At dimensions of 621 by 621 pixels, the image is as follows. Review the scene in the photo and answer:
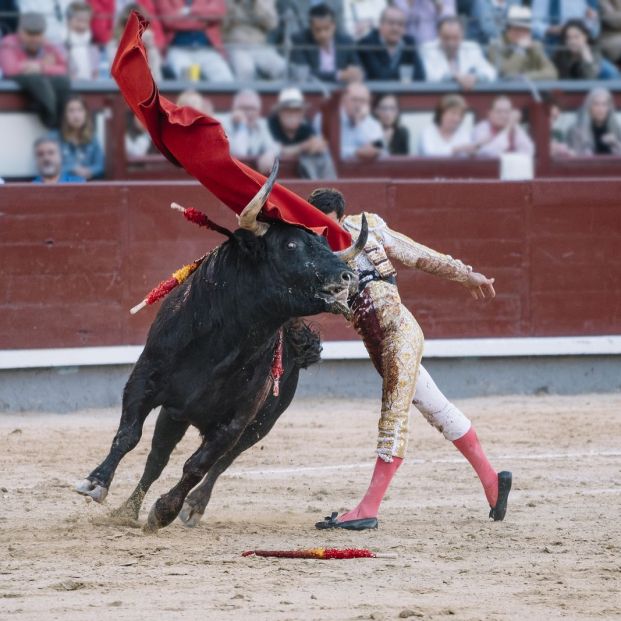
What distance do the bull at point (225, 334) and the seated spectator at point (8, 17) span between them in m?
5.36

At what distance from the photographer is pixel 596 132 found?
466 inches

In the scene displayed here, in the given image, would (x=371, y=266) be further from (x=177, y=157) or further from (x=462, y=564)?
(x=462, y=564)

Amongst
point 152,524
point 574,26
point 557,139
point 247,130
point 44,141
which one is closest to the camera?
point 152,524

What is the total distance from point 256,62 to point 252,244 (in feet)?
20.3

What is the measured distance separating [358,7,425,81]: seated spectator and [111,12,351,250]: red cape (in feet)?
20.7

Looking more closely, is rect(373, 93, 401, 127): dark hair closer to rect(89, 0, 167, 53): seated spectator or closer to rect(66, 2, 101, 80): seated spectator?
rect(89, 0, 167, 53): seated spectator

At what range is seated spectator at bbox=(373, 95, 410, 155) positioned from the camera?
10.8 m

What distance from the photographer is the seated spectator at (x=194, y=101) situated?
32.3 feet

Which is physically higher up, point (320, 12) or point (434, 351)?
point (320, 12)

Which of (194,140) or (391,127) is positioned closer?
(194,140)

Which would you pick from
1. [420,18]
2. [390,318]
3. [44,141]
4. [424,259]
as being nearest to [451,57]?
[420,18]

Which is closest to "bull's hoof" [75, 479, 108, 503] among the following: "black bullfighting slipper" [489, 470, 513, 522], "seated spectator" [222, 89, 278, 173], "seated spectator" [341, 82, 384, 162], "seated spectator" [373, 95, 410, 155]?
"black bullfighting slipper" [489, 470, 513, 522]

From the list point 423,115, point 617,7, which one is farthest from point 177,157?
point 617,7

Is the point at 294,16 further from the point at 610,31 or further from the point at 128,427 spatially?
the point at 128,427
